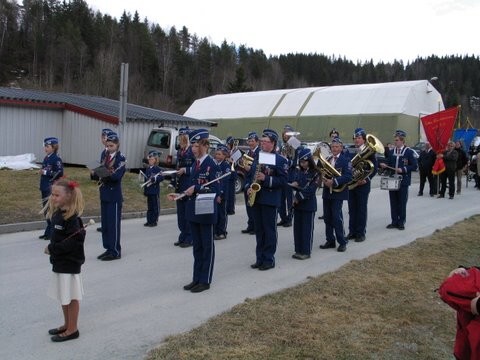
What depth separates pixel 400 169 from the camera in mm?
10906

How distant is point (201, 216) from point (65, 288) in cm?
201

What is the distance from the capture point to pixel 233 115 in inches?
1980

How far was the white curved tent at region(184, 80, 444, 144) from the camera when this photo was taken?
40906 mm

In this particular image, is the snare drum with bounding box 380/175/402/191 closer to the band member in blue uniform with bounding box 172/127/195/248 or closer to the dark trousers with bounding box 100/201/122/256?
the band member in blue uniform with bounding box 172/127/195/248

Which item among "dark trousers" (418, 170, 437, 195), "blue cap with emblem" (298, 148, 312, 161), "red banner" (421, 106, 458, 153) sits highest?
"red banner" (421, 106, 458, 153)

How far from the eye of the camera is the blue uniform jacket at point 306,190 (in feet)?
26.0

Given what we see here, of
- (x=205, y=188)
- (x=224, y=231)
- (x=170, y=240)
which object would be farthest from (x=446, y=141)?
(x=205, y=188)

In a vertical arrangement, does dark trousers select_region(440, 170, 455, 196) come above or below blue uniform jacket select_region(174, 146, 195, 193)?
below

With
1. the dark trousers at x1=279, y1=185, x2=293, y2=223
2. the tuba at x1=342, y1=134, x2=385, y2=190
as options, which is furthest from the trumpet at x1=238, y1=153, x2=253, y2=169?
the dark trousers at x1=279, y1=185, x2=293, y2=223

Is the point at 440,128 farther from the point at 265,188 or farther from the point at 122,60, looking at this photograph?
the point at 122,60

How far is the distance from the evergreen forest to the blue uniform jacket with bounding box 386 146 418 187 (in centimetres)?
5000

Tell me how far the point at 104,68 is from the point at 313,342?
66.9 meters

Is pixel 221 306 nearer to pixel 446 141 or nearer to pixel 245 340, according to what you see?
pixel 245 340

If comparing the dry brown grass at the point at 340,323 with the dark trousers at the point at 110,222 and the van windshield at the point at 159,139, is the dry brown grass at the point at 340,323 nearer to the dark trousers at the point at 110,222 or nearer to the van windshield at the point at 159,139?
the dark trousers at the point at 110,222
